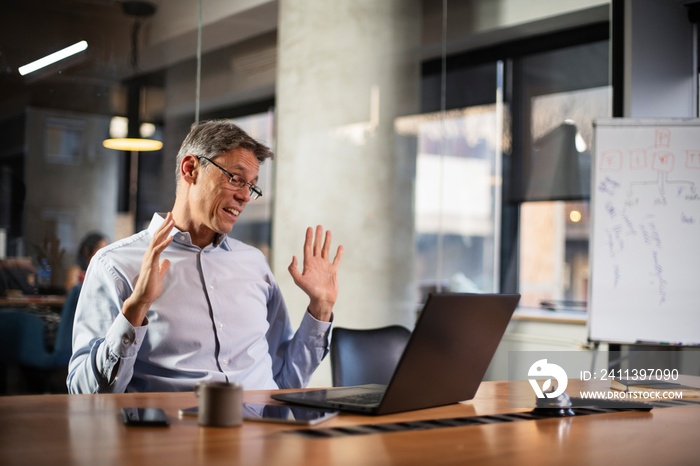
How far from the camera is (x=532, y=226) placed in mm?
5148

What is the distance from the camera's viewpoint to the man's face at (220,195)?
7.28ft

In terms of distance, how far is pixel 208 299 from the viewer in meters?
2.15

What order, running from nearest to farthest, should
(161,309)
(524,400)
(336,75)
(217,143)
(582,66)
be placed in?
(524,400), (161,309), (217,143), (336,75), (582,66)

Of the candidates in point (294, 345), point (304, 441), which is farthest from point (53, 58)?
point (304, 441)

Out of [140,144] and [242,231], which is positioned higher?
[140,144]

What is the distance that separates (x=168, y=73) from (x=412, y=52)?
168 centimetres

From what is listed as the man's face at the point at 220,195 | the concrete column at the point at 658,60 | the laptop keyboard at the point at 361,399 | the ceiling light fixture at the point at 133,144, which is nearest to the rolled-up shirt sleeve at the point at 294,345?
the man's face at the point at 220,195

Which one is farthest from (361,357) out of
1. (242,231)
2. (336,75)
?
(336,75)

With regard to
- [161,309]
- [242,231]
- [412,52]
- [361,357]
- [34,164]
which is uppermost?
[412,52]

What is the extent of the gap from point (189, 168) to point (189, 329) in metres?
Answer: 0.54

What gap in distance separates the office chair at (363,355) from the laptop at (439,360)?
2.65 ft

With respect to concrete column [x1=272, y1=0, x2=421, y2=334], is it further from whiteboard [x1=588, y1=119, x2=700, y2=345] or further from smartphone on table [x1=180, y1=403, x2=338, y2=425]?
smartphone on table [x1=180, y1=403, x2=338, y2=425]

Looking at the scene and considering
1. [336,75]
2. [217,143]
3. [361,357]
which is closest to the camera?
[217,143]

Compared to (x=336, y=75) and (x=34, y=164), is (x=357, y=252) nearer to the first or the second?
(x=336, y=75)
